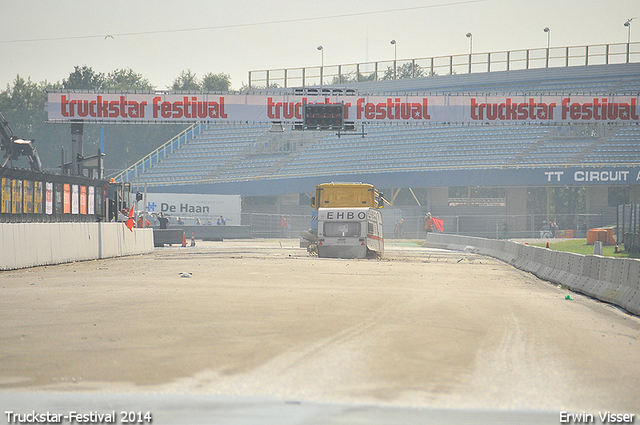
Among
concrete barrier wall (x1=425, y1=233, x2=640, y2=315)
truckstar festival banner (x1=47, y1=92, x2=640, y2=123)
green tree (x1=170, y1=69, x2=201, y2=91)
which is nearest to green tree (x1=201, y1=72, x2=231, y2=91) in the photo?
green tree (x1=170, y1=69, x2=201, y2=91)

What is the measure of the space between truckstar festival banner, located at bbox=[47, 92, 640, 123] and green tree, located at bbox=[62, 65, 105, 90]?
77.5 meters

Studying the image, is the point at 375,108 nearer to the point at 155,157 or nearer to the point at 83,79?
the point at 155,157

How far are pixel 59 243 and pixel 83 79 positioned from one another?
9477 centimetres

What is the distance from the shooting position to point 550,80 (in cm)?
6003

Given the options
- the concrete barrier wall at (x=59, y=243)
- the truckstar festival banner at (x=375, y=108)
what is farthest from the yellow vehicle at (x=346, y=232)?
the truckstar festival banner at (x=375, y=108)

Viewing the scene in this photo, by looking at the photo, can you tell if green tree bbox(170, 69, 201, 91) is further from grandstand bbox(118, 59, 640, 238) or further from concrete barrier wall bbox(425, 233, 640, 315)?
concrete barrier wall bbox(425, 233, 640, 315)

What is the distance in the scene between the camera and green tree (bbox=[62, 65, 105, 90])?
352ft

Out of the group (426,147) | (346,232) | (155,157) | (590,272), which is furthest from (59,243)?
(155,157)

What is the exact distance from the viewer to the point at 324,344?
24.7 ft

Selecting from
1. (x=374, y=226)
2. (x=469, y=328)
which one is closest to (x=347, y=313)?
(x=469, y=328)

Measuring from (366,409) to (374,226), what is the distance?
23527 mm

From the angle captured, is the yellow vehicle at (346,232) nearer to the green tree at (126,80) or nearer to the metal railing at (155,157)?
the metal railing at (155,157)

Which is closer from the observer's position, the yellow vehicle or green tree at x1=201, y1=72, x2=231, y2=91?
the yellow vehicle

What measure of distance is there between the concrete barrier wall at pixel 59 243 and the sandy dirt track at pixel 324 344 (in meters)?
3.66
